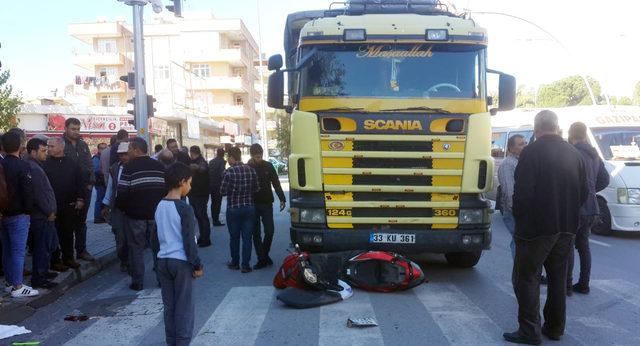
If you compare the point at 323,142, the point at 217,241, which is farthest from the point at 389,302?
the point at 217,241

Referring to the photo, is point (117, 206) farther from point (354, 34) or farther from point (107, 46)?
point (107, 46)

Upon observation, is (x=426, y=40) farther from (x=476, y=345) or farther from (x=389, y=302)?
(x=476, y=345)

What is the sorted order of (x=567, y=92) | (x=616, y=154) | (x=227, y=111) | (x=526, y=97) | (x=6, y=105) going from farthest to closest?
(x=526, y=97) → (x=567, y=92) → (x=227, y=111) → (x=6, y=105) → (x=616, y=154)

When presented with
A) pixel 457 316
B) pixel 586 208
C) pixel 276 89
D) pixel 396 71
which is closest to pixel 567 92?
pixel 586 208

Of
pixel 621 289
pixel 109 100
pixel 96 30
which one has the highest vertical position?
pixel 96 30

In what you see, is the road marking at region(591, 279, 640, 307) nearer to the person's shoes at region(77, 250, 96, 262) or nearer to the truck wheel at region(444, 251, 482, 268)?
the truck wheel at region(444, 251, 482, 268)

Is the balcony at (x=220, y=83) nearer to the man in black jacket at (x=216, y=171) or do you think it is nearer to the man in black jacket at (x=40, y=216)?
the man in black jacket at (x=216, y=171)

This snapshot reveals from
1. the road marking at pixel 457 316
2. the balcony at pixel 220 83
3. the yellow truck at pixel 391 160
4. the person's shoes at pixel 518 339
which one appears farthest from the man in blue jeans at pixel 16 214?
the balcony at pixel 220 83

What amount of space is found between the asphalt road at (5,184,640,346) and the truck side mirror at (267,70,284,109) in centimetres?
241

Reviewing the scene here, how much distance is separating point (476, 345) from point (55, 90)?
213 feet

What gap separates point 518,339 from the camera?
4.77 metres

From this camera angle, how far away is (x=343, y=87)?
690 cm

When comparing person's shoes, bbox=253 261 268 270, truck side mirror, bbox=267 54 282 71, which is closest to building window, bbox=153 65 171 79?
person's shoes, bbox=253 261 268 270

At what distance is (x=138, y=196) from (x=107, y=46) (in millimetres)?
53810
